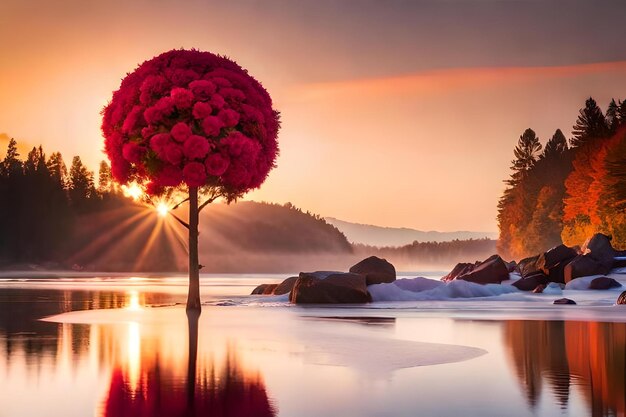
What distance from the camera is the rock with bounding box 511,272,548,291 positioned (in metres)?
46.7

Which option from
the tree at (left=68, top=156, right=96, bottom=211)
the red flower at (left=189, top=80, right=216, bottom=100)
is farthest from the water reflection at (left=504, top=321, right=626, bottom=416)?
the tree at (left=68, top=156, right=96, bottom=211)

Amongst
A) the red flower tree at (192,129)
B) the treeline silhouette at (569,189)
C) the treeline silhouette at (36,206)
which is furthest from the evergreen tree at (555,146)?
the red flower tree at (192,129)

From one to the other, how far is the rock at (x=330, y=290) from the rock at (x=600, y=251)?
20431mm

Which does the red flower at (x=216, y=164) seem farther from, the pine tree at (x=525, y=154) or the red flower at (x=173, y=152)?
the pine tree at (x=525, y=154)

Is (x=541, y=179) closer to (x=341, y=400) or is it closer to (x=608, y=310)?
(x=608, y=310)

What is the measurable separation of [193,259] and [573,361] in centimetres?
1986

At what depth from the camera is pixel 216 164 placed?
97.4ft

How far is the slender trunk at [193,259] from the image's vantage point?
31.4 m

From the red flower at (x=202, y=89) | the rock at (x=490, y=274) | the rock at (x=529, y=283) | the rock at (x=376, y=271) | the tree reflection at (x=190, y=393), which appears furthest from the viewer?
the rock at (x=490, y=274)

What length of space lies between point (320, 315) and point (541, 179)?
120453 millimetres

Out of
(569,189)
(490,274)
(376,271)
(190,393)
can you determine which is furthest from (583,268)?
(569,189)

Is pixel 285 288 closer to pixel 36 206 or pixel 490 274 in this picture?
pixel 490 274

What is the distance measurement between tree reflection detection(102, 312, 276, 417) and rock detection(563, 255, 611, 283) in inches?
1557

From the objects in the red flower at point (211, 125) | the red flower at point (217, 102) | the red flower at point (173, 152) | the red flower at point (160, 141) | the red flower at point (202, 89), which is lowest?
the red flower at point (173, 152)
